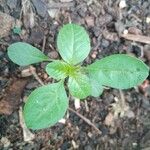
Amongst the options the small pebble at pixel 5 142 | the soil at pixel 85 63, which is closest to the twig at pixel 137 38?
the soil at pixel 85 63

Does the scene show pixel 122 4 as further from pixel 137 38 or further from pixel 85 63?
pixel 85 63

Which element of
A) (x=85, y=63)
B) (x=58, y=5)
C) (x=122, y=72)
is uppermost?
(x=58, y=5)

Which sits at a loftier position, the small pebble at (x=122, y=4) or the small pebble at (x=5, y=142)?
the small pebble at (x=122, y=4)

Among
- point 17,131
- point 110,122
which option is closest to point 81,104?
point 110,122

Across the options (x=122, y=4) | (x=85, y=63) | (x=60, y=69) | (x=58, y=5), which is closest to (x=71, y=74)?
(x=60, y=69)

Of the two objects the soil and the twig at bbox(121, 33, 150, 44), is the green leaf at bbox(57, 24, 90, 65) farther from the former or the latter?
the twig at bbox(121, 33, 150, 44)

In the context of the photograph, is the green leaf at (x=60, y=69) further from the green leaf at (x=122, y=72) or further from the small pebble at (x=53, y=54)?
the small pebble at (x=53, y=54)

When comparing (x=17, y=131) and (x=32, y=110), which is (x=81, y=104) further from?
(x=32, y=110)

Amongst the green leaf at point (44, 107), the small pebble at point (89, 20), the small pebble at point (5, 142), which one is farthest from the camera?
the small pebble at point (89, 20)
